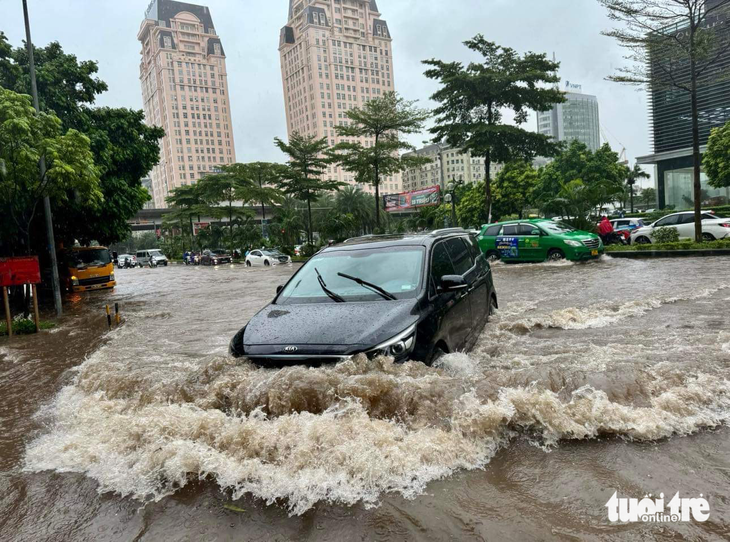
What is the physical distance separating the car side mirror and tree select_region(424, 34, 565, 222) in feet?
69.5

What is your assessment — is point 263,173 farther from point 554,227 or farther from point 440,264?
point 440,264

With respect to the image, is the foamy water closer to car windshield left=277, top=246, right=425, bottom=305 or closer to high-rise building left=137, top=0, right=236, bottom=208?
car windshield left=277, top=246, right=425, bottom=305

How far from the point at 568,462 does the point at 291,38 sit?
15709 centimetres

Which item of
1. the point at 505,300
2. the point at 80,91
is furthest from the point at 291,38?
the point at 505,300

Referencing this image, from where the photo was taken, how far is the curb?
55.6 ft

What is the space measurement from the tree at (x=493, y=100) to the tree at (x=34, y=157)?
60.5 feet

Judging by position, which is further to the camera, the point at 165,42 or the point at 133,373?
the point at 165,42

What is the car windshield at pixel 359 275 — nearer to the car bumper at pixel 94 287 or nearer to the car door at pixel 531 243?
the car door at pixel 531 243

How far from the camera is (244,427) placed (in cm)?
362

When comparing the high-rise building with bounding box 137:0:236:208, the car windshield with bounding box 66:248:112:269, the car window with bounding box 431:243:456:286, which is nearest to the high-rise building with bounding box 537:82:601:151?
the high-rise building with bounding box 137:0:236:208

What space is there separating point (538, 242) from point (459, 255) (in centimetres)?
1220

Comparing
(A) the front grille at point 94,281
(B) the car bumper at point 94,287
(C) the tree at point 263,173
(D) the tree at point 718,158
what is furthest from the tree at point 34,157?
(D) the tree at point 718,158

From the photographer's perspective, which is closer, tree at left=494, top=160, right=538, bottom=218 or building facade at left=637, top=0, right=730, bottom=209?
building facade at left=637, top=0, right=730, bottom=209

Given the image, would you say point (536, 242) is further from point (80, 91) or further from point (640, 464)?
point (80, 91)
